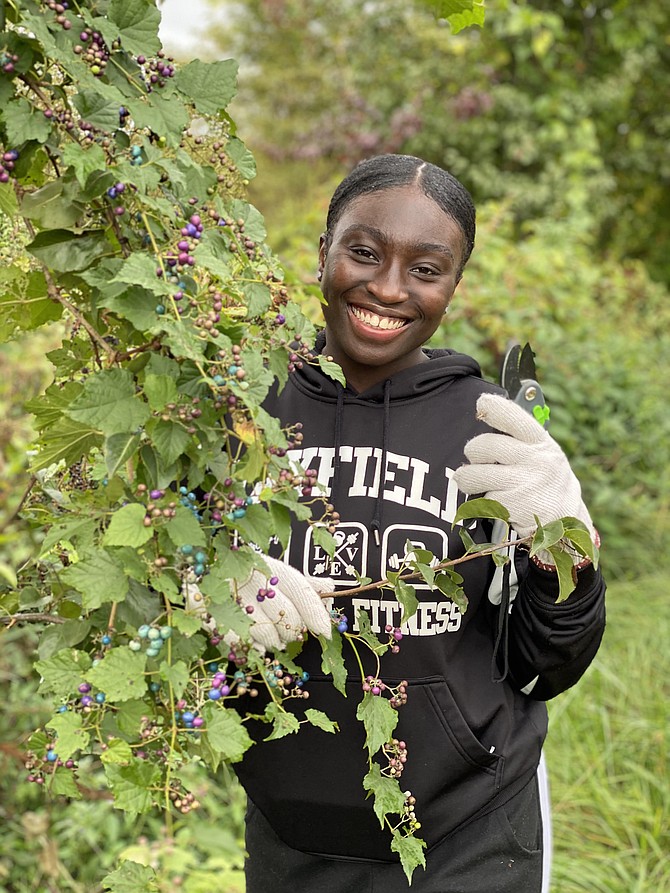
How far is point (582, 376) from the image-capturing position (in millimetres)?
4973

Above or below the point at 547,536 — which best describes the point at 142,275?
above

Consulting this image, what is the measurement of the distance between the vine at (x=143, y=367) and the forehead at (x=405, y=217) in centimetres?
34

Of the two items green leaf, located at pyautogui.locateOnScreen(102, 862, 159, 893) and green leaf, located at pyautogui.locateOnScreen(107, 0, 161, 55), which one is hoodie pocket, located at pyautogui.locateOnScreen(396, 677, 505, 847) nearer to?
green leaf, located at pyautogui.locateOnScreen(102, 862, 159, 893)

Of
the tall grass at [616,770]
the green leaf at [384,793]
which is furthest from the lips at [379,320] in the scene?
the tall grass at [616,770]

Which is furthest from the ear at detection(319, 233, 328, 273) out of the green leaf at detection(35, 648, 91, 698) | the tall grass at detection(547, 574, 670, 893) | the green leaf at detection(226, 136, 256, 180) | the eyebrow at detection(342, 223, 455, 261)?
the tall grass at detection(547, 574, 670, 893)

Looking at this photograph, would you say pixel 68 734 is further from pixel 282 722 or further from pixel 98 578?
pixel 282 722

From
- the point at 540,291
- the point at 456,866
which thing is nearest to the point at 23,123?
the point at 456,866

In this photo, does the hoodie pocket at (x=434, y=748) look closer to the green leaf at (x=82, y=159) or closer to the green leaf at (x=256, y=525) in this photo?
the green leaf at (x=256, y=525)

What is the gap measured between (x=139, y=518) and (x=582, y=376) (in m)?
4.17

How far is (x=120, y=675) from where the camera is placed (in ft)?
3.58

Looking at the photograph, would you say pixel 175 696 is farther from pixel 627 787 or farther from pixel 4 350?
pixel 4 350

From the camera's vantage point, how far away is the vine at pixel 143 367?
1.05 m

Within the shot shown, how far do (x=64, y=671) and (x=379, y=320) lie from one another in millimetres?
737

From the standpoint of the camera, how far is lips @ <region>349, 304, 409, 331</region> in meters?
1.59
